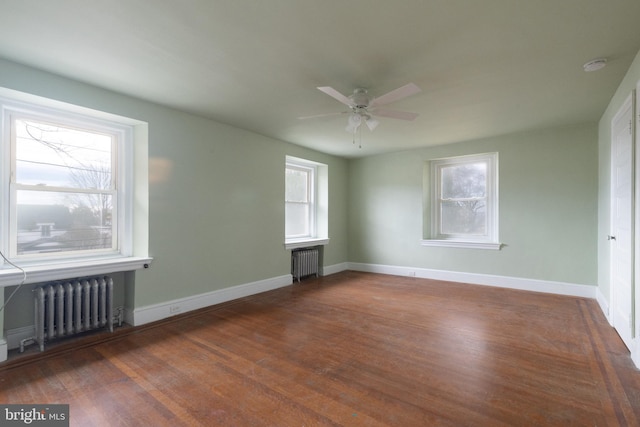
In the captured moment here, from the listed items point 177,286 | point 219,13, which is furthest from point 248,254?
point 219,13

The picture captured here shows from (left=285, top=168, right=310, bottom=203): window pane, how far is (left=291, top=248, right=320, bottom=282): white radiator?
40.3 inches

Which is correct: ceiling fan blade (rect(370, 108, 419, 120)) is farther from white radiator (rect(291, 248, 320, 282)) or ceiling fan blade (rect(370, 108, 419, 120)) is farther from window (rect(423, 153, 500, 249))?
white radiator (rect(291, 248, 320, 282))

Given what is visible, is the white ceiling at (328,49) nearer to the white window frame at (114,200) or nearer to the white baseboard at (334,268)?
the white window frame at (114,200)

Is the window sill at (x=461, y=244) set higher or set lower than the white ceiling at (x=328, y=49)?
lower

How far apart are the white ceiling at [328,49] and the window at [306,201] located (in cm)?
236

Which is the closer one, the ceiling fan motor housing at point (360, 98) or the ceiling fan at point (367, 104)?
the ceiling fan at point (367, 104)

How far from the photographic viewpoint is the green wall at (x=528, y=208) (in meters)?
4.43

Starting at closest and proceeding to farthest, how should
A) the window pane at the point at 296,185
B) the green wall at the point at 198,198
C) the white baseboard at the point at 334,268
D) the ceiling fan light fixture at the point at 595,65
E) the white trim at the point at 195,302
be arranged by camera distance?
1. the ceiling fan light fixture at the point at 595,65
2. the green wall at the point at 198,198
3. the white trim at the point at 195,302
4. the window pane at the point at 296,185
5. the white baseboard at the point at 334,268

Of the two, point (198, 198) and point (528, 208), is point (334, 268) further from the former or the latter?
point (528, 208)

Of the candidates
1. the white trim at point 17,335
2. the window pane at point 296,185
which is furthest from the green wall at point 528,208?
the white trim at point 17,335

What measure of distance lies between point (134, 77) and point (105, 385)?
2584 millimetres

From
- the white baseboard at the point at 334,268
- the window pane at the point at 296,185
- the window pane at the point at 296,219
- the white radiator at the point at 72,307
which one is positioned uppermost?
the window pane at the point at 296,185

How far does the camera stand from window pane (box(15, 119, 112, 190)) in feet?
9.49

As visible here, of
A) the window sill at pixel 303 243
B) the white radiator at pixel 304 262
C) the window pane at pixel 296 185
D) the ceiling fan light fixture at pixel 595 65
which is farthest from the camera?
the window pane at pixel 296 185
